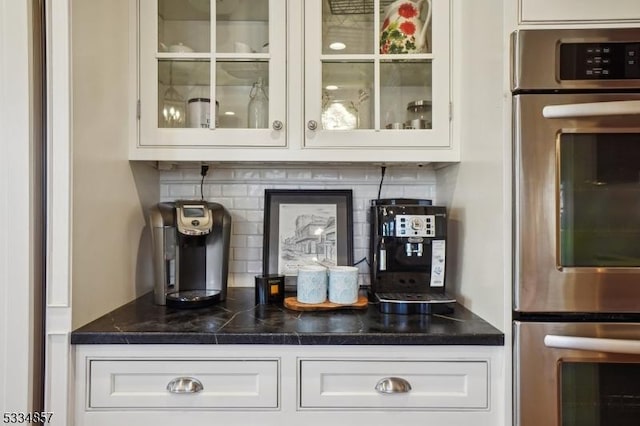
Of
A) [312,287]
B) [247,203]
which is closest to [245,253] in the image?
[247,203]

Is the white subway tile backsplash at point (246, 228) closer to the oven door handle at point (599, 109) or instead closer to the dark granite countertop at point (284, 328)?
the dark granite countertop at point (284, 328)

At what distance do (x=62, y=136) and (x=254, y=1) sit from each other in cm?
79

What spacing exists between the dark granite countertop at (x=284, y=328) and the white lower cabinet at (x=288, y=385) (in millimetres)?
24

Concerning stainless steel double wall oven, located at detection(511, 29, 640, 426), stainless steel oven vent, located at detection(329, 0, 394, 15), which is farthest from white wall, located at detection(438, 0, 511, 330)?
stainless steel oven vent, located at detection(329, 0, 394, 15)

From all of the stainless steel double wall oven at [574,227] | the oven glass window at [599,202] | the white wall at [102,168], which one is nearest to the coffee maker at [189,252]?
the white wall at [102,168]

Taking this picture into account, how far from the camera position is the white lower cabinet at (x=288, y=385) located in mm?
1026

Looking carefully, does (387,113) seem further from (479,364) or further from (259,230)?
(479,364)

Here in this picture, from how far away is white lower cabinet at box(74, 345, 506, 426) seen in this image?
103 cm

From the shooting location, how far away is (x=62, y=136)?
1.00m

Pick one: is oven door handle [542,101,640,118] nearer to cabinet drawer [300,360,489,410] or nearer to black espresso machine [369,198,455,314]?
black espresso machine [369,198,455,314]

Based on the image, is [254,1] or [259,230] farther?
[259,230]

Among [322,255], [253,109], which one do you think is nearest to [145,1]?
[253,109]

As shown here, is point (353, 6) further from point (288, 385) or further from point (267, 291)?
point (288, 385)

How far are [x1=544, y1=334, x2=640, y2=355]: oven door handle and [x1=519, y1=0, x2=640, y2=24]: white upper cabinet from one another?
790 mm
